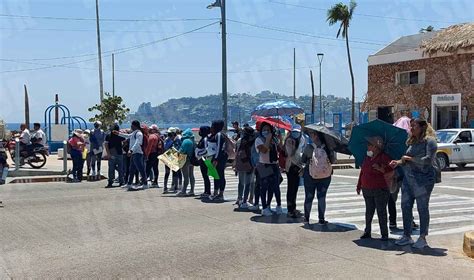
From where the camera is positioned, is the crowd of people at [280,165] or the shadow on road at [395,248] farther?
the crowd of people at [280,165]

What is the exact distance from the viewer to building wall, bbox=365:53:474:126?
34.6m

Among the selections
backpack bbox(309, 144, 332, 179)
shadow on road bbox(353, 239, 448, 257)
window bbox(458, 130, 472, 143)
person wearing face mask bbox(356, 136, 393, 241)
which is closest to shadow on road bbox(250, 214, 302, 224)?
backpack bbox(309, 144, 332, 179)

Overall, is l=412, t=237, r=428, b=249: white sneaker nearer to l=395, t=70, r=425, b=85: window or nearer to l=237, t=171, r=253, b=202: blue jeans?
l=237, t=171, r=253, b=202: blue jeans

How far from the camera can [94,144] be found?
1877 cm

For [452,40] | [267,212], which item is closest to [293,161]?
[267,212]

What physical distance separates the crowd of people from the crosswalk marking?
540 millimetres

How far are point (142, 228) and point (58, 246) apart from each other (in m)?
1.75

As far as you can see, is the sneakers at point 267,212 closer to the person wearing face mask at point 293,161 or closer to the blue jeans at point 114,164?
the person wearing face mask at point 293,161

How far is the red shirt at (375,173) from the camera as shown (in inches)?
352

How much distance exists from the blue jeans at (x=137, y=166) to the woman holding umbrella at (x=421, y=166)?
9091 millimetres

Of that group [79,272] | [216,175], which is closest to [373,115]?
[216,175]

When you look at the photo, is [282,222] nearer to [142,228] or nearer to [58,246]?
[142,228]

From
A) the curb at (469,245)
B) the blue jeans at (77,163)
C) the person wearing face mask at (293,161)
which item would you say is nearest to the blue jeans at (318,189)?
the person wearing face mask at (293,161)

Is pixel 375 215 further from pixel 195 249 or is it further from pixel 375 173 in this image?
pixel 195 249
